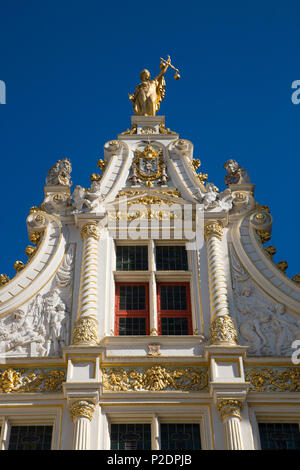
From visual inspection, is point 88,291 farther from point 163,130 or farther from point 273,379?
point 163,130

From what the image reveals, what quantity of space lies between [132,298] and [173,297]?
1.10 metres

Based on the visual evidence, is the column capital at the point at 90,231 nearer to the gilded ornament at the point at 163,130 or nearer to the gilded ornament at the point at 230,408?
the gilded ornament at the point at 163,130

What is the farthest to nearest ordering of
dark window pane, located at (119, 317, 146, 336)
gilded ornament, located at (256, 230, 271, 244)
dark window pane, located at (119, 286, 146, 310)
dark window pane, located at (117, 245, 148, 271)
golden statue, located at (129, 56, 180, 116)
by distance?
golden statue, located at (129, 56, 180, 116) < gilded ornament, located at (256, 230, 271, 244) < dark window pane, located at (117, 245, 148, 271) < dark window pane, located at (119, 286, 146, 310) < dark window pane, located at (119, 317, 146, 336)

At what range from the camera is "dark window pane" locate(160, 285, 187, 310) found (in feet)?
66.7

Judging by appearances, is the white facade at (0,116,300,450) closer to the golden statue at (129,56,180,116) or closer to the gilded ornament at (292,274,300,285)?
the gilded ornament at (292,274,300,285)

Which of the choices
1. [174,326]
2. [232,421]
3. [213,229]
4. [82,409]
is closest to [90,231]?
[213,229]

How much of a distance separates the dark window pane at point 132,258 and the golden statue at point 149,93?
739cm

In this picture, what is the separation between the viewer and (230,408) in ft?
56.3

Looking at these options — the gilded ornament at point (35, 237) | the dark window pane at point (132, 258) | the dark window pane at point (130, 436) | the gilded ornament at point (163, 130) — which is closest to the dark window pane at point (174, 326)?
the dark window pane at point (132, 258)

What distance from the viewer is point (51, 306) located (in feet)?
65.5

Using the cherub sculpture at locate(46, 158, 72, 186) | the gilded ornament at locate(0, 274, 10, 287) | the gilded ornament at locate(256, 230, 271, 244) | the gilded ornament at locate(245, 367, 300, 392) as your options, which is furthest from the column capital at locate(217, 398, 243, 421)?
the cherub sculpture at locate(46, 158, 72, 186)

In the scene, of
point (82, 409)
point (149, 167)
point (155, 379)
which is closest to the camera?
point (82, 409)

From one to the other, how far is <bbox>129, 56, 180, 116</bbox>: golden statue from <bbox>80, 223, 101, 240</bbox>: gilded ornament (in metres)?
7.24

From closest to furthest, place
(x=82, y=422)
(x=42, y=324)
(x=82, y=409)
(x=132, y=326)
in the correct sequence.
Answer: (x=82, y=422) < (x=82, y=409) < (x=42, y=324) < (x=132, y=326)
